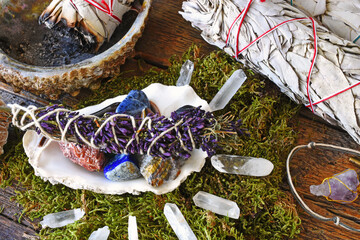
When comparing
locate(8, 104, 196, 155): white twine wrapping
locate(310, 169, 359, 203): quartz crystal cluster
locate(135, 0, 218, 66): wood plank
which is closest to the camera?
locate(8, 104, 196, 155): white twine wrapping

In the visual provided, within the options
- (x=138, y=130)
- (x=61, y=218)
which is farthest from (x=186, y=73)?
(x=61, y=218)

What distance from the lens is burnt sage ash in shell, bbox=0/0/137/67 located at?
3.81ft

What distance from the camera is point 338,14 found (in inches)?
43.3

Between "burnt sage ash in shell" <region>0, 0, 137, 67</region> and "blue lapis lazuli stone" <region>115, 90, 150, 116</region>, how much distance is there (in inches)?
10.2

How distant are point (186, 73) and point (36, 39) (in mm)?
492

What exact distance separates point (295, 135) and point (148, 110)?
18.2 inches

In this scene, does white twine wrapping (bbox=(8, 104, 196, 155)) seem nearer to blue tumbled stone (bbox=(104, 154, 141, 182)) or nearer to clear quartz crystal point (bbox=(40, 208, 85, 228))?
blue tumbled stone (bbox=(104, 154, 141, 182))

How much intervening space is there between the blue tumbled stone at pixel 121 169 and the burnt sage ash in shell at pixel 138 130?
0.05 meters

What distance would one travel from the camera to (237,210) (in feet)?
3.28

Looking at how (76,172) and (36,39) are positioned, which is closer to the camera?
(76,172)

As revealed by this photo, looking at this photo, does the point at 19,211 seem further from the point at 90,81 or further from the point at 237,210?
the point at 237,210

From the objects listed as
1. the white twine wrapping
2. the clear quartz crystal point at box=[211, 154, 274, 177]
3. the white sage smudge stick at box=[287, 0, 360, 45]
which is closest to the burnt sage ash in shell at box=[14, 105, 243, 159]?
the white twine wrapping

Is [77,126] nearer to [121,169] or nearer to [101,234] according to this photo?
[121,169]

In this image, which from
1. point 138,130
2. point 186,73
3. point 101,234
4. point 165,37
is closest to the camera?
point 138,130
